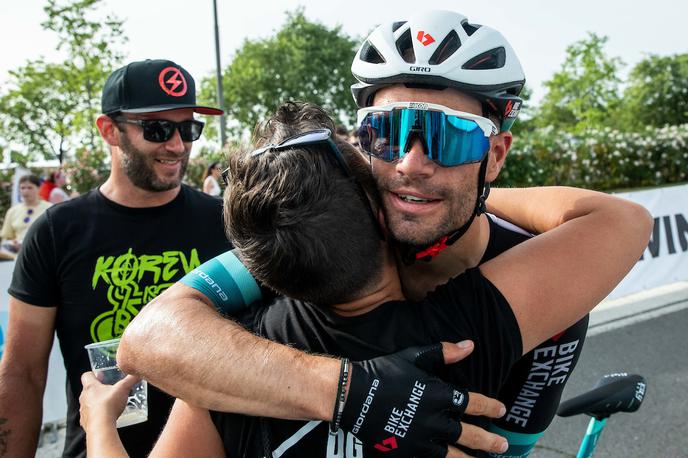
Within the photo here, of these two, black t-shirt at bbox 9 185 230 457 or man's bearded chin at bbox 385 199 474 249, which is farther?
black t-shirt at bbox 9 185 230 457

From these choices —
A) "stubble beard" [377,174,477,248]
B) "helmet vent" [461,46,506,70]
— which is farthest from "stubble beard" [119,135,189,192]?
"helmet vent" [461,46,506,70]

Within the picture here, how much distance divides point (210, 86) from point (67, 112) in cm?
2385

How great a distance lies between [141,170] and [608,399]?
2235 mm

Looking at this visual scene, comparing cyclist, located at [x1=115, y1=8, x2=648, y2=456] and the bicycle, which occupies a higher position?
cyclist, located at [x1=115, y1=8, x2=648, y2=456]

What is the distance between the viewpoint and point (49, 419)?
4.99 m

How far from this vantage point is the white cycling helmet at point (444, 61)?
5.27 ft

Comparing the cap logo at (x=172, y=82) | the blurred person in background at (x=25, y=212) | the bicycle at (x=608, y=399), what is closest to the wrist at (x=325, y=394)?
the bicycle at (x=608, y=399)

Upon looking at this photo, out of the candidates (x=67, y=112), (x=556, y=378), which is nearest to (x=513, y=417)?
(x=556, y=378)

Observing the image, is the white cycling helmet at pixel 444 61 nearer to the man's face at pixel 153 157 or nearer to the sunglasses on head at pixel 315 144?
the sunglasses on head at pixel 315 144

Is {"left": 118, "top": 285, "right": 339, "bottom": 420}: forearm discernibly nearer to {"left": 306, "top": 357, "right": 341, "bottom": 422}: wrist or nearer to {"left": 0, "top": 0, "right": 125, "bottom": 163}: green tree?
{"left": 306, "top": 357, "right": 341, "bottom": 422}: wrist

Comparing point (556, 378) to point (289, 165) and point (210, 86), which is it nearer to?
point (289, 165)

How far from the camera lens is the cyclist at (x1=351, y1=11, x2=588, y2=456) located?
5.15 ft

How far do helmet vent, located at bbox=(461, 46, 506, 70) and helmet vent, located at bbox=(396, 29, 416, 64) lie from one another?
147 millimetres

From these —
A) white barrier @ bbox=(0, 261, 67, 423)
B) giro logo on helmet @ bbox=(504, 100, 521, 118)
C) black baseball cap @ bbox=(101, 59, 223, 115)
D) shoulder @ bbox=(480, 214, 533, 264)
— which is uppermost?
black baseball cap @ bbox=(101, 59, 223, 115)
